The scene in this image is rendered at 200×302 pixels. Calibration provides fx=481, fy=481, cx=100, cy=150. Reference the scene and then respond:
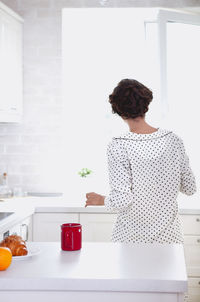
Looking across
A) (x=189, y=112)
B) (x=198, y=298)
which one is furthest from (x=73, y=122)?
(x=198, y=298)

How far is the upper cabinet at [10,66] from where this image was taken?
3391 mm

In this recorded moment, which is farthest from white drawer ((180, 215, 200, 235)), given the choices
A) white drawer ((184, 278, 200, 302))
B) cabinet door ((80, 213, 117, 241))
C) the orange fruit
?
the orange fruit

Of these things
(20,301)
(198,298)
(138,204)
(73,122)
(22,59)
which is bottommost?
(198,298)

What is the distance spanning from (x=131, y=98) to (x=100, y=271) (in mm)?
949

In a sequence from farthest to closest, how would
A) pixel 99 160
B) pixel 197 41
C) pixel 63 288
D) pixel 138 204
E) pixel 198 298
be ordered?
1. pixel 99 160
2. pixel 197 41
3. pixel 198 298
4. pixel 138 204
5. pixel 63 288

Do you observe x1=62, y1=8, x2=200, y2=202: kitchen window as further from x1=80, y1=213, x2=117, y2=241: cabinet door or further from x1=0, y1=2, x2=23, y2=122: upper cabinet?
x1=80, y1=213, x2=117, y2=241: cabinet door

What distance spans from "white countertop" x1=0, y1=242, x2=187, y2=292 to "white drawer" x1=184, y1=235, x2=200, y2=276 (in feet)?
4.71

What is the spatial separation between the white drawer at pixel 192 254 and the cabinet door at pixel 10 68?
5.07 feet

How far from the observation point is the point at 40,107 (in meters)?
3.90

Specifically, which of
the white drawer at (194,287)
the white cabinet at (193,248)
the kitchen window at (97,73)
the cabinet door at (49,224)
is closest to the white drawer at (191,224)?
the white cabinet at (193,248)

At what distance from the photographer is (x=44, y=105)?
3898 mm

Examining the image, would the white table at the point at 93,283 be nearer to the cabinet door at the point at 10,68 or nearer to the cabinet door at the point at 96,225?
the cabinet door at the point at 96,225

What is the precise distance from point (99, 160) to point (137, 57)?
0.94 m

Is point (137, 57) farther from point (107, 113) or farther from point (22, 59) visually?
point (22, 59)
